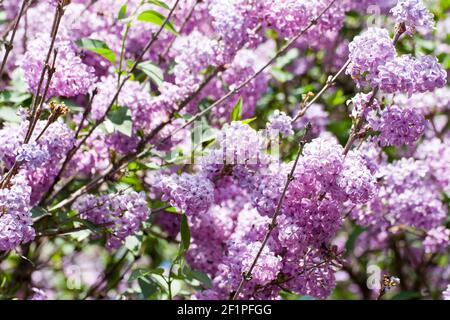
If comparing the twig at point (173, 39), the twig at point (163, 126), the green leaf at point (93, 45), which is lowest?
the twig at point (163, 126)

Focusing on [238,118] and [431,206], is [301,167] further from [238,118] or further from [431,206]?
[431,206]

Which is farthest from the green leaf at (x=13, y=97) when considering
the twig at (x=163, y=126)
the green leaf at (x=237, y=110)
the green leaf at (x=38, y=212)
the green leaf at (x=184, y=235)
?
the green leaf at (x=184, y=235)

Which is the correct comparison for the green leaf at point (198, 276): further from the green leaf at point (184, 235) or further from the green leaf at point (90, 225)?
the green leaf at point (90, 225)

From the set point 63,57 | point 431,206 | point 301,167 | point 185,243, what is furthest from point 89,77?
point 431,206

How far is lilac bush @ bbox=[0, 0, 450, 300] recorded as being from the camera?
8.03 ft

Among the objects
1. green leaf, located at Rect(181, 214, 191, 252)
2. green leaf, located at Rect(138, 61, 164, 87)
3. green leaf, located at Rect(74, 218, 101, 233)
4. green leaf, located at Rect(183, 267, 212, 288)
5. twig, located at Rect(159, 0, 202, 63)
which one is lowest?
green leaf, located at Rect(183, 267, 212, 288)

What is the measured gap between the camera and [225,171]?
2732 mm

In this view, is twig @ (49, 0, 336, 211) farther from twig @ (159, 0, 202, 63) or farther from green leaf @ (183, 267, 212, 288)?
green leaf @ (183, 267, 212, 288)

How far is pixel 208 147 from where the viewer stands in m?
3.14

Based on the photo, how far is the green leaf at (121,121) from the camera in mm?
2959

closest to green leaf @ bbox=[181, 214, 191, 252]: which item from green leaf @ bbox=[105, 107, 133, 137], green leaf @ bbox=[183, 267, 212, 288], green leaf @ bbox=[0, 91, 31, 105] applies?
green leaf @ bbox=[183, 267, 212, 288]

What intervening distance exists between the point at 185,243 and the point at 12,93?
3.69ft

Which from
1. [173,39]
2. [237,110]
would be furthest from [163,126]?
[173,39]
